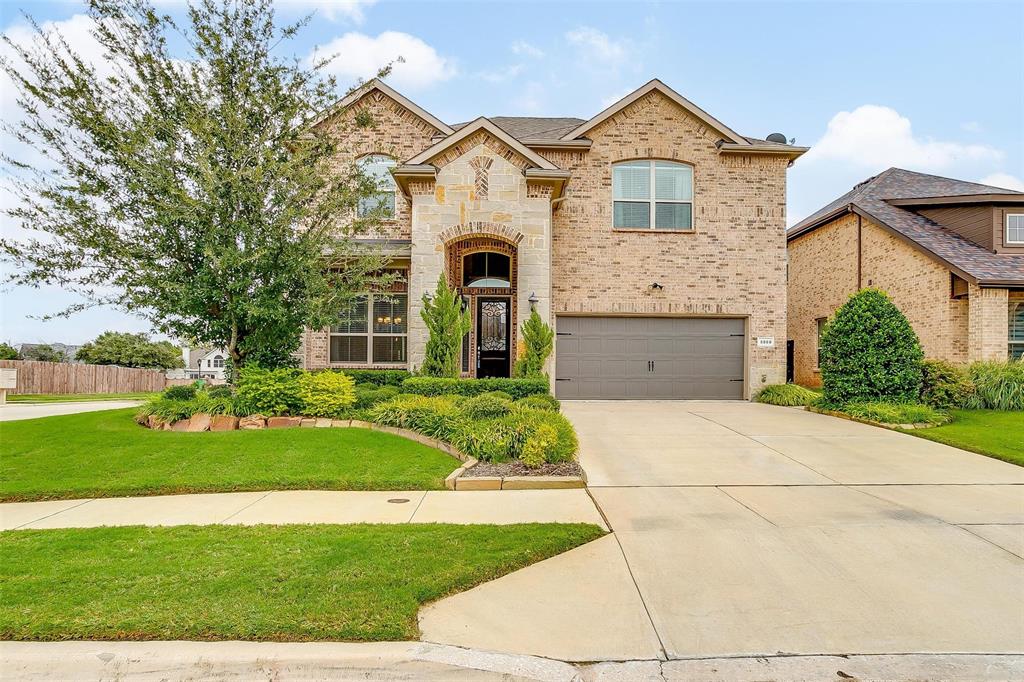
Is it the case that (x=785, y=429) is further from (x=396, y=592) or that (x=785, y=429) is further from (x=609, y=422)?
(x=396, y=592)

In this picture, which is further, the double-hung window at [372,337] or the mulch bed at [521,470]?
the double-hung window at [372,337]

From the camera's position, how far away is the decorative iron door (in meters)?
14.7

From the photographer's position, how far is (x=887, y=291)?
15781 millimetres

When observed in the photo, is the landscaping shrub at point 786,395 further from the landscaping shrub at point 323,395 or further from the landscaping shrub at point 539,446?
the landscaping shrub at point 323,395

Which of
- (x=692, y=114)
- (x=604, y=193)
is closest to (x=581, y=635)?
(x=604, y=193)

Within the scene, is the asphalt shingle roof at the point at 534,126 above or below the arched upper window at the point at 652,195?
above

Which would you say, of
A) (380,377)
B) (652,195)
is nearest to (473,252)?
(380,377)

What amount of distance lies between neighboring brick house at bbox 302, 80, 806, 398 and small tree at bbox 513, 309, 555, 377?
2115mm

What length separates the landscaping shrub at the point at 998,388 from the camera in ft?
37.3

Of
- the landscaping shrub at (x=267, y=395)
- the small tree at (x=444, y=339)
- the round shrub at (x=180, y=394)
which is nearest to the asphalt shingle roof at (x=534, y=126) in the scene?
the small tree at (x=444, y=339)

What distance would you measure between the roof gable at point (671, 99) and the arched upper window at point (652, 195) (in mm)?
1263

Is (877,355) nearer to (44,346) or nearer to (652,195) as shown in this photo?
(652,195)

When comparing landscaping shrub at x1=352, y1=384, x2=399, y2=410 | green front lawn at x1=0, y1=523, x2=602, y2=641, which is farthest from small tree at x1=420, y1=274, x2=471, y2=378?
green front lawn at x1=0, y1=523, x2=602, y2=641

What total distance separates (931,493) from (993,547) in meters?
1.69
